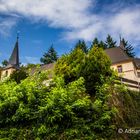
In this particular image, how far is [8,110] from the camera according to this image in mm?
12477

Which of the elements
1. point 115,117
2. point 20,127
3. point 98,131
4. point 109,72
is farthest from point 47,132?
point 109,72

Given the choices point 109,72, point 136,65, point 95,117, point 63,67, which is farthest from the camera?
point 136,65

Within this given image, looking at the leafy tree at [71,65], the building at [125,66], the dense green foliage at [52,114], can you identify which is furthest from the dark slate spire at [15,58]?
the dense green foliage at [52,114]

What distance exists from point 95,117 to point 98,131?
70 cm

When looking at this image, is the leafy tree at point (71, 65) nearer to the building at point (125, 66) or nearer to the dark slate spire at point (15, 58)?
the building at point (125, 66)

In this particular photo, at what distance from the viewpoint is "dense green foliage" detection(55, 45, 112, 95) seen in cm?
1505

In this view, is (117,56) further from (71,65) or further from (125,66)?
(71,65)

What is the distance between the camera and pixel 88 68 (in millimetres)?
15398

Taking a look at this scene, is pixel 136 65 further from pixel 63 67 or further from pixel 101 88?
pixel 101 88

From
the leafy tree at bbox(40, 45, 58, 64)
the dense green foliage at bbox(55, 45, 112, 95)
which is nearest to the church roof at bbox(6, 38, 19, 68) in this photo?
the leafy tree at bbox(40, 45, 58, 64)

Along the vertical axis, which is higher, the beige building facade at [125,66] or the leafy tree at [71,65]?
the beige building facade at [125,66]

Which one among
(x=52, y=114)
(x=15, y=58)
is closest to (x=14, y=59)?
(x=15, y=58)

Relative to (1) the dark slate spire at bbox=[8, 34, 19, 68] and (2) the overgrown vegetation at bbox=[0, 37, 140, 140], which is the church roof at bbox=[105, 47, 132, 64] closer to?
(1) the dark slate spire at bbox=[8, 34, 19, 68]

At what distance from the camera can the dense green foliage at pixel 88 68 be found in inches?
593
